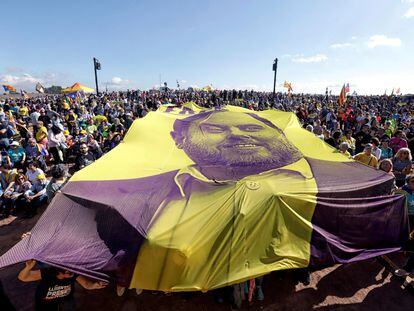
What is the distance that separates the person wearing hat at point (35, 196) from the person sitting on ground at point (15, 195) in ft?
0.73

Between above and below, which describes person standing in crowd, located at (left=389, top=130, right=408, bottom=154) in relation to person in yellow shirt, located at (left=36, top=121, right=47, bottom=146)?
above

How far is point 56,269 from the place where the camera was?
2.96 m

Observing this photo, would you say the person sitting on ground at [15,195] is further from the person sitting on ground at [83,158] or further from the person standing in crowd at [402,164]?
the person standing in crowd at [402,164]

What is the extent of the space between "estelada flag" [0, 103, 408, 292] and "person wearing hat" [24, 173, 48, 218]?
387 centimetres

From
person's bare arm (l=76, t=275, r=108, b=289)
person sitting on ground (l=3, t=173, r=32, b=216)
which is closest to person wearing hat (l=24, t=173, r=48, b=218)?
person sitting on ground (l=3, t=173, r=32, b=216)

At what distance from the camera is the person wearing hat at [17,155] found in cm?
836

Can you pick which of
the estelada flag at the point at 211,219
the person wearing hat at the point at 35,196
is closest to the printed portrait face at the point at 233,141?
the estelada flag at the point at 211,219

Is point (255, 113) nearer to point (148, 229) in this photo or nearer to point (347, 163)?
point (347, 163)

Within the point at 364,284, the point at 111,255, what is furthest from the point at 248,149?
the point at 364,284

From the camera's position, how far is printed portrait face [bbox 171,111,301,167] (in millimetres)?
4156

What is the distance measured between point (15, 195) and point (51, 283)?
5190 millimetres

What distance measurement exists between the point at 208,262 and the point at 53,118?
1221cm

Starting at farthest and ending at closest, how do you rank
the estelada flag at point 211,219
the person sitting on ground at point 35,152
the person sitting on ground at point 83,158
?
the person sitting on ground at point 35,152 → the person sitting on ground at point 83,158 → the estelada flag at point 211,219

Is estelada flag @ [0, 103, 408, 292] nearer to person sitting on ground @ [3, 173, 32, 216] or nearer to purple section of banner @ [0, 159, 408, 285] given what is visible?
purple section of banner @ [0, 159, 408, 285]
